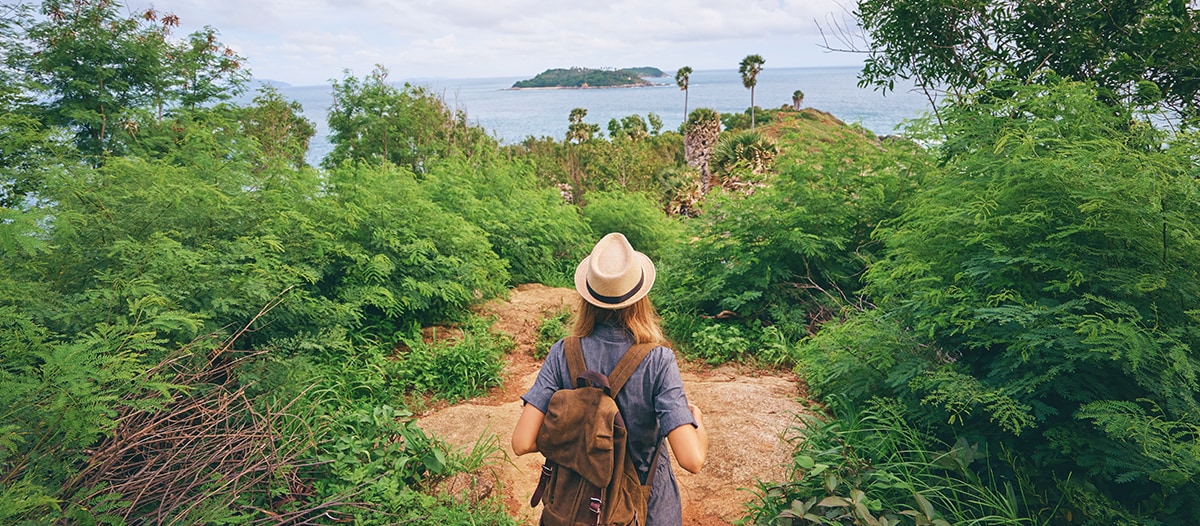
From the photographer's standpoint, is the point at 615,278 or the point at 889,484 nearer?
the point at 615,278

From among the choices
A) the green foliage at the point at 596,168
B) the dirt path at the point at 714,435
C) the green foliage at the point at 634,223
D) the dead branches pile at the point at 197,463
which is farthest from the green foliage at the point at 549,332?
the green foliage at the point at 596,168

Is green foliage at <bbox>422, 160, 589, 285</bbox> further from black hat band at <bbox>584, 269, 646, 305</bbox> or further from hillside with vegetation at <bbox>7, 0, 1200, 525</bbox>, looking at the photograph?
black hat band at <bbox>584, 269, 646, 305</bbox>

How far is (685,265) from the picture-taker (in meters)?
8.41

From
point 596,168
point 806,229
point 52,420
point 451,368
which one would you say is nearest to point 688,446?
point 52,420

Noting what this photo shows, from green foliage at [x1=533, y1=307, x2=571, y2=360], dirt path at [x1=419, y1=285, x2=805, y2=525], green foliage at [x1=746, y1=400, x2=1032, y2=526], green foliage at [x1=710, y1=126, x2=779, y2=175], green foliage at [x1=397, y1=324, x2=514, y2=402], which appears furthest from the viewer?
green foliage at [x1=710, y1=126, x2=779, y2=175]

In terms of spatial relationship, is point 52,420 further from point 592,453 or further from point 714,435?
point 714,435

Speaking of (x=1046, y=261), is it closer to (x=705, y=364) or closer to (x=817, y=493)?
(x=817, y=493)

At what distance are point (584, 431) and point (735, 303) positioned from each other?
5.27m

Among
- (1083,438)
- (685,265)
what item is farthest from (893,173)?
(1083,438)

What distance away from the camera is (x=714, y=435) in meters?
4.58

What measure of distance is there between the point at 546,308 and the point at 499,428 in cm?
352

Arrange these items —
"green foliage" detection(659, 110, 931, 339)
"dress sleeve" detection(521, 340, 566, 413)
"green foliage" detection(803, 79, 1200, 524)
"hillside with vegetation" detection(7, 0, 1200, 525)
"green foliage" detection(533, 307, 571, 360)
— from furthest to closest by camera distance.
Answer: "green foliage" detection(533, 307, 571, 360) → "green foliage" detection(659, 110, 931, 339) → "hillside with vegetation" detection(7, 0, 1200, 525) → "green foliage" detection(803, 79, 1200, 524) → "dress sleeve" detection(521, 340, 566, 413)

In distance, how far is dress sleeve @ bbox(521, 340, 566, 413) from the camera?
2.38 metres

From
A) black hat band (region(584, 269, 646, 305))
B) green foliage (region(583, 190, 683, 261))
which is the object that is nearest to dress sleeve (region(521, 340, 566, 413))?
black hat band (region(584, 269, 646, 305))
